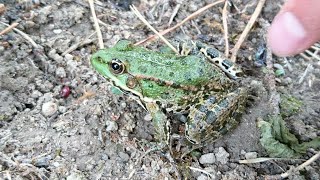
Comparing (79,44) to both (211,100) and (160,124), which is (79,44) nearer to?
(160,124)

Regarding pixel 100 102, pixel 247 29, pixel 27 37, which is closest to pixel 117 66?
pixel 100 102

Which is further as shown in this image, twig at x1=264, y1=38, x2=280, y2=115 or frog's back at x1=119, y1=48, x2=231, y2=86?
twig at x1=264, y1=38, x2=280, y2=115

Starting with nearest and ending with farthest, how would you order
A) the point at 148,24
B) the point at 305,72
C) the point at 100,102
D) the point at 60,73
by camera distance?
1. the point at 100,102
2. the point at 60,73
3. the point at 305,72
4. the point at 148,24

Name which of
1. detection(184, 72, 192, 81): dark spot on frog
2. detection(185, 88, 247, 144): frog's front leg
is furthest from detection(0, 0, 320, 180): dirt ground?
detection(184, 72, 192, 81): dark spot on frog

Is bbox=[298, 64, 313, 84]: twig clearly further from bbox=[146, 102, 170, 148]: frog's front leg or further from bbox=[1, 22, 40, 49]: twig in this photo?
bbox=[1, 22, 40, 49]: twig

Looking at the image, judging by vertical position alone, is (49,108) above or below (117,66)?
below

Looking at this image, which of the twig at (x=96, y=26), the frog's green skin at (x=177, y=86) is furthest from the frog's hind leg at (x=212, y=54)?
the twig at (x=96, y=26)

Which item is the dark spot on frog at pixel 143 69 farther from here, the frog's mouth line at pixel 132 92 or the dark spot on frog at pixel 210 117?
the dark spot on frog at pixel 210 117

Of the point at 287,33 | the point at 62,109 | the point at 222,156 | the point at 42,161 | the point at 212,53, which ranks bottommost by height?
the point at 42,161
